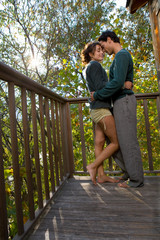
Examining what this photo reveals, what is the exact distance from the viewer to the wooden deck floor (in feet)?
3.62

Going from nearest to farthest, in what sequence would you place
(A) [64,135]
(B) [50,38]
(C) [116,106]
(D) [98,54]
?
(C) [116,106] → (D) [98,54] → (A) [64,135] → (B) [50,38]

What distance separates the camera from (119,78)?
179 centimetres

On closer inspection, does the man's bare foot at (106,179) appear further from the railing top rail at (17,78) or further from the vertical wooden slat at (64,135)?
the railing top rail at (17,78)

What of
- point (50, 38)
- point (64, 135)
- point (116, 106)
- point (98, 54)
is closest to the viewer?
point (116, 106)

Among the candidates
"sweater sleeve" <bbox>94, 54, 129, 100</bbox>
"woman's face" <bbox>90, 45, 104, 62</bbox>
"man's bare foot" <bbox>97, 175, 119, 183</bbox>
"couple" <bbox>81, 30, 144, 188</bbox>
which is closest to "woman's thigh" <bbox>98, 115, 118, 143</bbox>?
"couple" <bbox>81, 30, 144, 188</bbox>

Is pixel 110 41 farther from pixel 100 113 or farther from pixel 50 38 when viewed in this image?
pixel 50 38

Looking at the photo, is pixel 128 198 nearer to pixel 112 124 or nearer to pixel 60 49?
pixel 112 124

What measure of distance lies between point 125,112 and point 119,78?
343mm

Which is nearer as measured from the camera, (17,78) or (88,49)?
(17,78)

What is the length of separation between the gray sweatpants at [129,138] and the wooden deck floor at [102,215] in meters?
0.15

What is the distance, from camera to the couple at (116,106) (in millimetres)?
1824

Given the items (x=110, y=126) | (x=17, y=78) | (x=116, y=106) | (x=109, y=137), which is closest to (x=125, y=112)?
(x=116, y=106)

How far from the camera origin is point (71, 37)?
507 centimetres

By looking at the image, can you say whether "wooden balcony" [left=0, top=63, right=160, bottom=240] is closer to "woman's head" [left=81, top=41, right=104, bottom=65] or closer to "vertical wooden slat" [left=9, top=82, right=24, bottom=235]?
"vertical wooden slat" [left=9, top=82, right=24, bottom=235]
